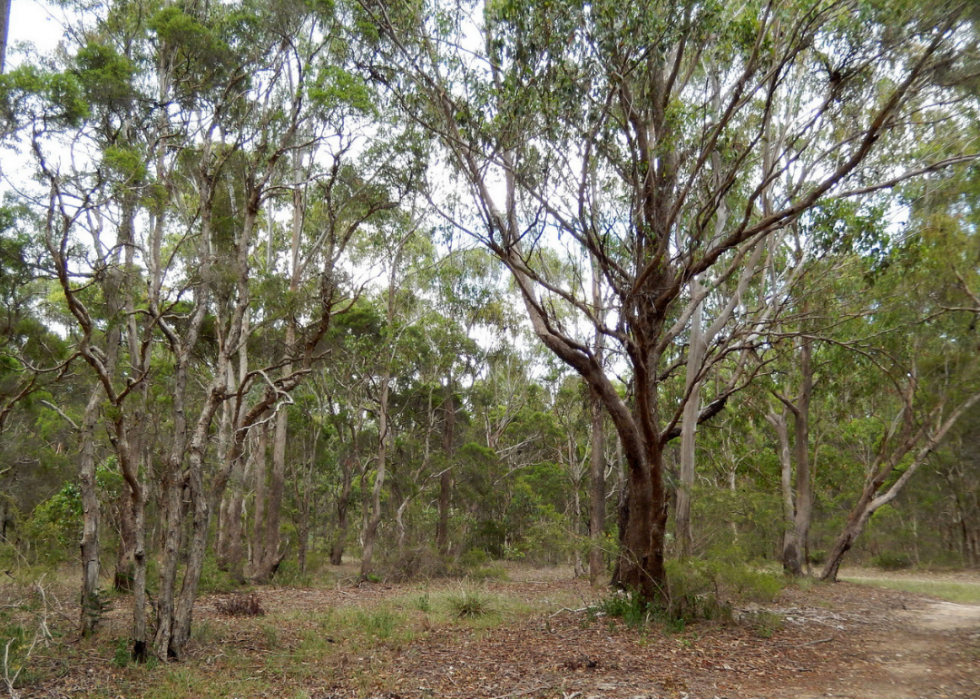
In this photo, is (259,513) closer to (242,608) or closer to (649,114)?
(242,608)

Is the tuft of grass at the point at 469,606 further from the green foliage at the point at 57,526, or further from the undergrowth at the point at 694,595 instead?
the green foliage at the point at 57,526

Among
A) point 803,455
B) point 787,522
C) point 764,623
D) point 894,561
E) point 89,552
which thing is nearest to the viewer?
point 89,552

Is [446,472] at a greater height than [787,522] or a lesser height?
greater

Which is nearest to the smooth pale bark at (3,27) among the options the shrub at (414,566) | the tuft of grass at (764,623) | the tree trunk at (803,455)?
the tuft of grass at (764,623)

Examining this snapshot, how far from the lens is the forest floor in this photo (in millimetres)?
6039

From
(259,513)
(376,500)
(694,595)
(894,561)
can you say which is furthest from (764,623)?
(894,561)

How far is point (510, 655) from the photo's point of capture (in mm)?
7398

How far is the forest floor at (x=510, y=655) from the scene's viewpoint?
6.04 m

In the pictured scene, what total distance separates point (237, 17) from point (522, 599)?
1047cm

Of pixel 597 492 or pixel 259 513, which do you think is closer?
pixel 597 492

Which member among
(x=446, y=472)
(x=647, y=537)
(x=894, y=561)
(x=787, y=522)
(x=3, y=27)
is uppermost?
(x=3, y=27)

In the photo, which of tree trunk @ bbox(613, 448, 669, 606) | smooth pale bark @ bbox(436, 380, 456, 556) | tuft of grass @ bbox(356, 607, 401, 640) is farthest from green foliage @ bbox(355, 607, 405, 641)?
smooth pale bark @ bbox(436, 380, 456, 556)

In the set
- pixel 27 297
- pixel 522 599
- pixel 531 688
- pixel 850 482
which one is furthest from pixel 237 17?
pixel 850 482

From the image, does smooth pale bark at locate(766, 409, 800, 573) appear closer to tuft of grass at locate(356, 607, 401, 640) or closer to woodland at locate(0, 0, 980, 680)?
woodland at locate(0, 0, 980, 680)
